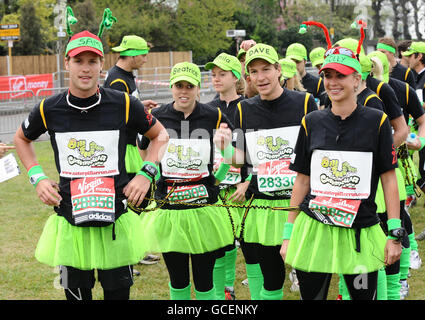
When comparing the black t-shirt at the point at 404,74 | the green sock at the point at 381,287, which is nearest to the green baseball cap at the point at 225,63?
the green sock at the point at 381,287

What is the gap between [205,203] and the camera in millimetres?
5016

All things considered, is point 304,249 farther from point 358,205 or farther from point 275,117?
point 275,117

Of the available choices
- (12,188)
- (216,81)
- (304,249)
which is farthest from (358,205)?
(12,188)

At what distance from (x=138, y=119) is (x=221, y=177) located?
1.15 metres

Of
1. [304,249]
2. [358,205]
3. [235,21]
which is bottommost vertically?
[304,249]

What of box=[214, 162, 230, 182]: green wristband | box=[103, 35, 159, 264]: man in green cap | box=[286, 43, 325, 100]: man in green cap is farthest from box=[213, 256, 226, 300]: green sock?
box=[286, 43, 325, 100]: man in green cap

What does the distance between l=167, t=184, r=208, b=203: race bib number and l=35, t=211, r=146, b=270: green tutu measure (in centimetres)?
74

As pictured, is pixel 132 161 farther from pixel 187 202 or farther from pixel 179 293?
pixel 179 293

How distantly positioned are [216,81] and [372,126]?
105 inches

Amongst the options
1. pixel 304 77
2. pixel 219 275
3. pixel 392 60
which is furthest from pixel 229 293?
pixel 392 60

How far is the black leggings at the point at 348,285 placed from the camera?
153 inches

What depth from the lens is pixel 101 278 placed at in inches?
166

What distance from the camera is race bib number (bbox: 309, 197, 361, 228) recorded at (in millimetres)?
3822

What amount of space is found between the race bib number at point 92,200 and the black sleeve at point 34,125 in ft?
1.54
